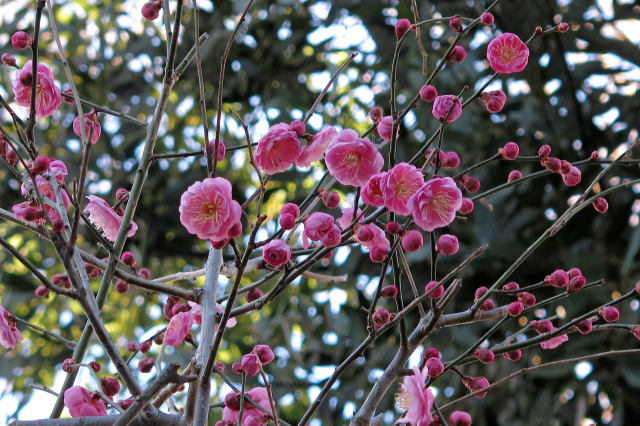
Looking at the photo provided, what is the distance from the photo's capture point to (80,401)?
0.74 meters

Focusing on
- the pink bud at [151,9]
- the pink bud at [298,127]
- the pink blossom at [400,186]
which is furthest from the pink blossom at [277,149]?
the pink bud at [151,9]

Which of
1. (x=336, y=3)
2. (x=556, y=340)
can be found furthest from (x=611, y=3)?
(x=556, y=340)

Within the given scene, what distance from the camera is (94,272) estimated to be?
88 cm

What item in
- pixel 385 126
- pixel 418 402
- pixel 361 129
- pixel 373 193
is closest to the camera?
pixel 418 402

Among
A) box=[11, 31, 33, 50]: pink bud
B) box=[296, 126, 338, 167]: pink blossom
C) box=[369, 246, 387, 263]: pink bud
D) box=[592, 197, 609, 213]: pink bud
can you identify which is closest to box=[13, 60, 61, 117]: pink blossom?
box=[11, 31, 33, 50]: pink bud

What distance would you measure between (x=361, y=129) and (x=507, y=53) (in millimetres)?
1421

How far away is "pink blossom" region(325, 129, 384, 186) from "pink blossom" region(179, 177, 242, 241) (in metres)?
0.11

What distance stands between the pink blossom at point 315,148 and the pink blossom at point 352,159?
0.03 metres

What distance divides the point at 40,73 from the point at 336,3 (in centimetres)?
131

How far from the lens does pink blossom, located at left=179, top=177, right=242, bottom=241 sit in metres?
0.71

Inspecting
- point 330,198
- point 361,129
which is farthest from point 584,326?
point 361,129

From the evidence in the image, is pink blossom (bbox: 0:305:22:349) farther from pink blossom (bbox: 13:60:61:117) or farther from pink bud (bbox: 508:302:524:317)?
pink bud (bbox: 508:302:524:317)

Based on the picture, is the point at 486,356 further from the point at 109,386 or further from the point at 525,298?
the point at 109,386

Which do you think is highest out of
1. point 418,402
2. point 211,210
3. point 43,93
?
point 43,93
